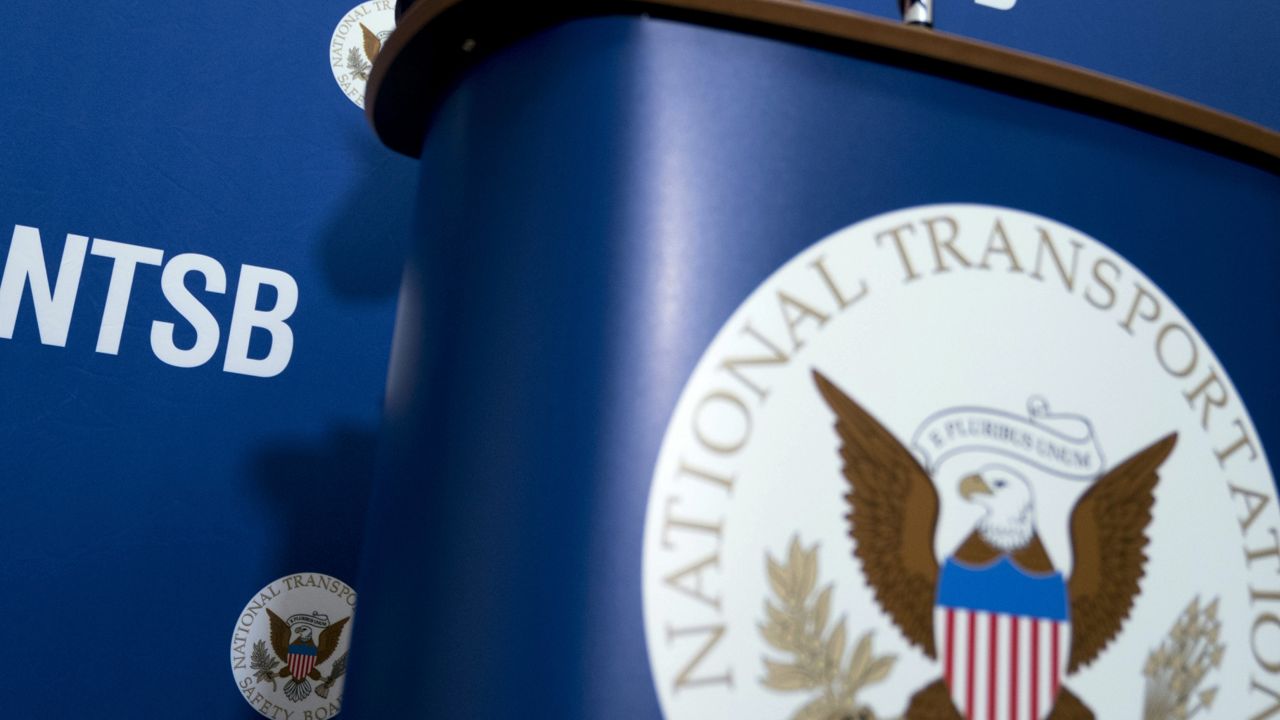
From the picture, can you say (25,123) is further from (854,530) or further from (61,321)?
(854,530)

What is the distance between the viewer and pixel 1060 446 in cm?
74

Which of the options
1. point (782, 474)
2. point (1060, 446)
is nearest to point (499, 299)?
point (782, 474)

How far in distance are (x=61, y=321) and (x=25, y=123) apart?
24 cm

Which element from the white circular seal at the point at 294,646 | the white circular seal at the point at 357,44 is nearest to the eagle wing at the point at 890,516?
the white circular seal at the point at 294,646

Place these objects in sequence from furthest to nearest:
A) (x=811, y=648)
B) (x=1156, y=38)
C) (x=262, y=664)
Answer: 1. (x=1156, y=38)
2. (x=262, y=664)
3. (x=811, y=648)

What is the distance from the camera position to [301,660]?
1.38 meters

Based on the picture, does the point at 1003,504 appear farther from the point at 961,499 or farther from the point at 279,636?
the point at 279,636

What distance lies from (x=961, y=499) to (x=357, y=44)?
43.4 inches

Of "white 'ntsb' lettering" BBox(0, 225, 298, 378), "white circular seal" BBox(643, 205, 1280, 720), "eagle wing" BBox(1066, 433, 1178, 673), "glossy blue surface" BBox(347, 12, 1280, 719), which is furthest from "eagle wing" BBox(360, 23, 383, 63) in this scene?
"eagle wing" BBox(1066, 433, 1178, 673)

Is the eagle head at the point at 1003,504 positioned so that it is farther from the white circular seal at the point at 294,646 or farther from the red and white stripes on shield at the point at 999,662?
the white circular seal at the point at 294,646

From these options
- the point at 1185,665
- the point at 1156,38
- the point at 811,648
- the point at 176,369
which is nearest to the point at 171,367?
the point at 176,369

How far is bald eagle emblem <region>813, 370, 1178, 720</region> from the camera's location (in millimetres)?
688

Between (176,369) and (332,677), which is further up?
(176,369)

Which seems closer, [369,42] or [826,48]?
[826,48]
